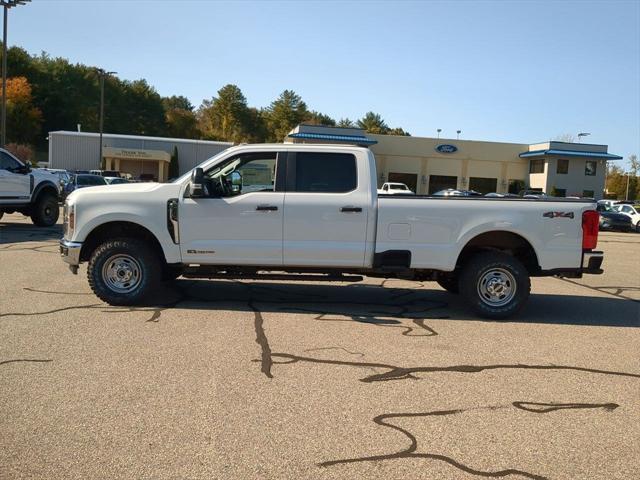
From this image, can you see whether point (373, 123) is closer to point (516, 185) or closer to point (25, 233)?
point (516, 185)

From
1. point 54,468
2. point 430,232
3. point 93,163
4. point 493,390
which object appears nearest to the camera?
point 54,468

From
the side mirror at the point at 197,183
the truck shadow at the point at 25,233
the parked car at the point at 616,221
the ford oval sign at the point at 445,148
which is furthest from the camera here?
the ford oval sign at the point at 445,148

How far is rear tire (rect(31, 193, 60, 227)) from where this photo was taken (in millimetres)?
16969

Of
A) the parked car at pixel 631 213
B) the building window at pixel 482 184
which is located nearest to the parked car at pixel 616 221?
the parked car at pixel 631 213

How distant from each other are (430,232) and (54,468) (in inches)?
203

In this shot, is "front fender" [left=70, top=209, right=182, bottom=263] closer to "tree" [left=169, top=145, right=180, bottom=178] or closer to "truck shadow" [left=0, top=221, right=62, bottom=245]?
"truck shadow" [left=0, top=221, right=62, bottom=245]

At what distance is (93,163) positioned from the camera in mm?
58250

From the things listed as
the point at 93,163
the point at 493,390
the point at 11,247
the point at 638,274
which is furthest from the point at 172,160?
the point at 493,390

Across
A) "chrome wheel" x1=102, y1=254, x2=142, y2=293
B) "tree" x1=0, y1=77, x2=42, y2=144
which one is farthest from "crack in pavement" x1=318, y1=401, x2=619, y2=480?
"tree" x1=0, y1=77, x2=42, y2=144

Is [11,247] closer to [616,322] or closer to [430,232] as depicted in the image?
[430,232]

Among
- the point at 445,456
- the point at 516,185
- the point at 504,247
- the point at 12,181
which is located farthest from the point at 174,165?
the point at 445,456

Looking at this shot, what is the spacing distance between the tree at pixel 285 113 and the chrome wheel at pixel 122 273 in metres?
90.5

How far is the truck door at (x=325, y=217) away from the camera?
7258 millimetres

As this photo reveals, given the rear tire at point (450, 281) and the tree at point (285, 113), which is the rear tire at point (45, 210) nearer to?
the rear tire at point (450, 281)
